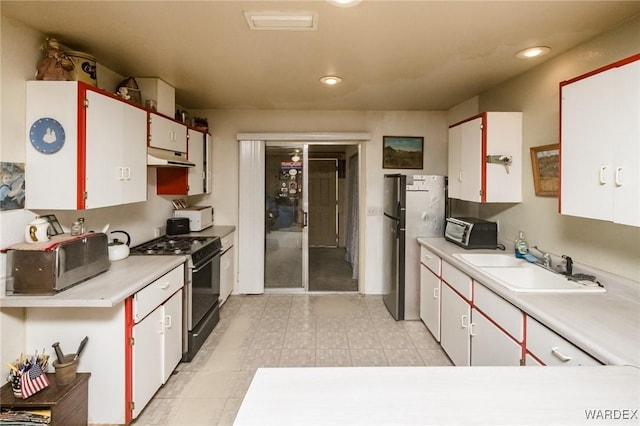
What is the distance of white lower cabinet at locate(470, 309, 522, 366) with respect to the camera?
1.94m

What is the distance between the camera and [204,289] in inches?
130

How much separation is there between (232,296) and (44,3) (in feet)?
11.7

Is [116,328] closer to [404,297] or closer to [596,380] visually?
[596,380]

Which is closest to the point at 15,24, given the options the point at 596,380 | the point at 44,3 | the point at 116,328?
the point at 44,3

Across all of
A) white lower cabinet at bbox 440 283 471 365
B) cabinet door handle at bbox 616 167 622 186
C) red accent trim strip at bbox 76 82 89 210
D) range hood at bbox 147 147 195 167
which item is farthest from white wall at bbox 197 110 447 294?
cabinet door handle at bbox 616 167 622 186

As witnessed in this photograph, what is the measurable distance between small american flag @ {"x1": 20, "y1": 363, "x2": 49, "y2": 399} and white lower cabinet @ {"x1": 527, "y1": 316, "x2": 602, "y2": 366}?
8.10 feet

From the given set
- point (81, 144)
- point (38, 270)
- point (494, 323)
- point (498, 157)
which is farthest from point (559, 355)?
point (81, 144)

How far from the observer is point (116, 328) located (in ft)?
6.66

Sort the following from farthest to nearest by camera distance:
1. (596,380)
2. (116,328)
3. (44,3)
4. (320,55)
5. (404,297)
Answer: (404,297) < (320,55) < (116,328) < (44,3) < (596,380)

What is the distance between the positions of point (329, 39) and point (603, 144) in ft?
5.42

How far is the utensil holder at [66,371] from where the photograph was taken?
1.86 metres

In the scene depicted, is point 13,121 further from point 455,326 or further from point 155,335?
point 455,326

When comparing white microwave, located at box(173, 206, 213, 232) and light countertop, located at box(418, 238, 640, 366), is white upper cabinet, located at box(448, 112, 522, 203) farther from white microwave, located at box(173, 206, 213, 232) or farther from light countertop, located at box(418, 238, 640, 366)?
white microwave, located at box(173, 206, 213, 232)

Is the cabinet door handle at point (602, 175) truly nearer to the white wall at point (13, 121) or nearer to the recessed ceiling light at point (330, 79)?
the recessed ceiling light at point (330, 79)
